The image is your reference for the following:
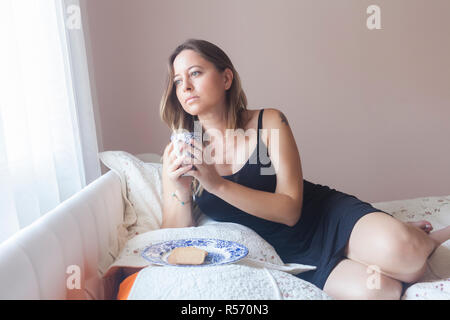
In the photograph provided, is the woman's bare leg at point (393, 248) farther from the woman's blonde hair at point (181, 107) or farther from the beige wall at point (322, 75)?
the beige wall at point (322, 75)

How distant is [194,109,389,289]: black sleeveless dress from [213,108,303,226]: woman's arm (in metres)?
0.05

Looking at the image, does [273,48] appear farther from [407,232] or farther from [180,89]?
[407,232]

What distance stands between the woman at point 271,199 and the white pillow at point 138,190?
9 centimetres

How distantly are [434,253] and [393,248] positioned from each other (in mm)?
200

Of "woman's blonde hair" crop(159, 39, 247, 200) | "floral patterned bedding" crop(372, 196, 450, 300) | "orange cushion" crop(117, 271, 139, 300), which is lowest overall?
"floral patterned bedding" crop(372, 196, 450, 300)

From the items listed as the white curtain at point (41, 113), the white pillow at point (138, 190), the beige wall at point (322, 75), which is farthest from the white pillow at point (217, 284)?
the beige wall at point (322, 75)

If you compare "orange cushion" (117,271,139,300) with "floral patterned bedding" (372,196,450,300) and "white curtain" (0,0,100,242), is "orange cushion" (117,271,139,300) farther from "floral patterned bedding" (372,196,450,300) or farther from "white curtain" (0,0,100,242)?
"floral patterned bedding" (372,196,450,300)

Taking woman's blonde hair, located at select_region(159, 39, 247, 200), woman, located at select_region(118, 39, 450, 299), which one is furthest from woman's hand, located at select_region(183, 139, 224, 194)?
woman's blonde hair, located at select_region(159, 39, 247, 200)

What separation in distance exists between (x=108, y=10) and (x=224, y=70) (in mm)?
1236

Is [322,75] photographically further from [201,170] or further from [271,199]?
[201,170]

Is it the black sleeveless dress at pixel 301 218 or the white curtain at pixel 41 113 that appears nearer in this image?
the white curtain at pixel 41 113

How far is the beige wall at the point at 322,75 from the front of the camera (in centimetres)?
232

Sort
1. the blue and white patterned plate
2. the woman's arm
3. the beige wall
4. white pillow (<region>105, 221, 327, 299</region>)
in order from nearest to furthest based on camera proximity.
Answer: white pillow (<region>105, 221, 327, 299</region>) → the blue and white patterned plate → the woman's arm → the beige wall

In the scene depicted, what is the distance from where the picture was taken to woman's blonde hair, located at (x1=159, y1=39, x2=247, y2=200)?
52.2 inches
